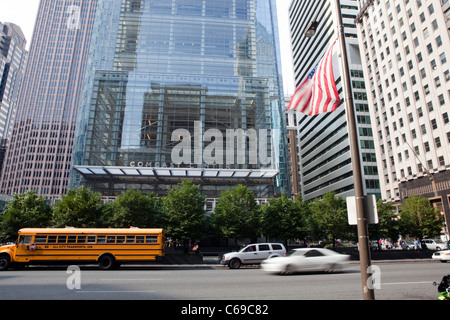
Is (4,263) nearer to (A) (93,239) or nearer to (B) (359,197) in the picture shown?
(A) (93,239)

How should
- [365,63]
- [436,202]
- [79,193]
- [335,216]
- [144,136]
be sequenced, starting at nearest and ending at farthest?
[79,193], [335,216], [436,202], [144,136], [365,63]

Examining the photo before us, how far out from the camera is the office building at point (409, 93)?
1559 inches

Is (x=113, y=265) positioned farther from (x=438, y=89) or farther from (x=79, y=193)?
(x=438, y=89)

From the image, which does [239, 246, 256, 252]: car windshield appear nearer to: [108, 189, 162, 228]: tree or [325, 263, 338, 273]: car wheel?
[325, 263, 338, 273]: car wheel

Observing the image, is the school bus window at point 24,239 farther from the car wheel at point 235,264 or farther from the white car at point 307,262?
the white car at point 307,262

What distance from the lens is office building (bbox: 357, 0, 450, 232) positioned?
39.6 metres

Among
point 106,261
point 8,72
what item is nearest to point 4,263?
point 106,261

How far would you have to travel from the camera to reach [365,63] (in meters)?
58.6

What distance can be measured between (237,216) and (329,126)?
2105 inches

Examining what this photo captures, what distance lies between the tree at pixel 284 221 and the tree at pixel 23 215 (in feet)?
71.0

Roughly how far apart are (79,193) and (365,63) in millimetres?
60019

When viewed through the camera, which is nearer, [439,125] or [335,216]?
[335,216]

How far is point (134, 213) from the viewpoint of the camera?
25703 millimetres

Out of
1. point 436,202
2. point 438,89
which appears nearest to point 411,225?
point 436,202
